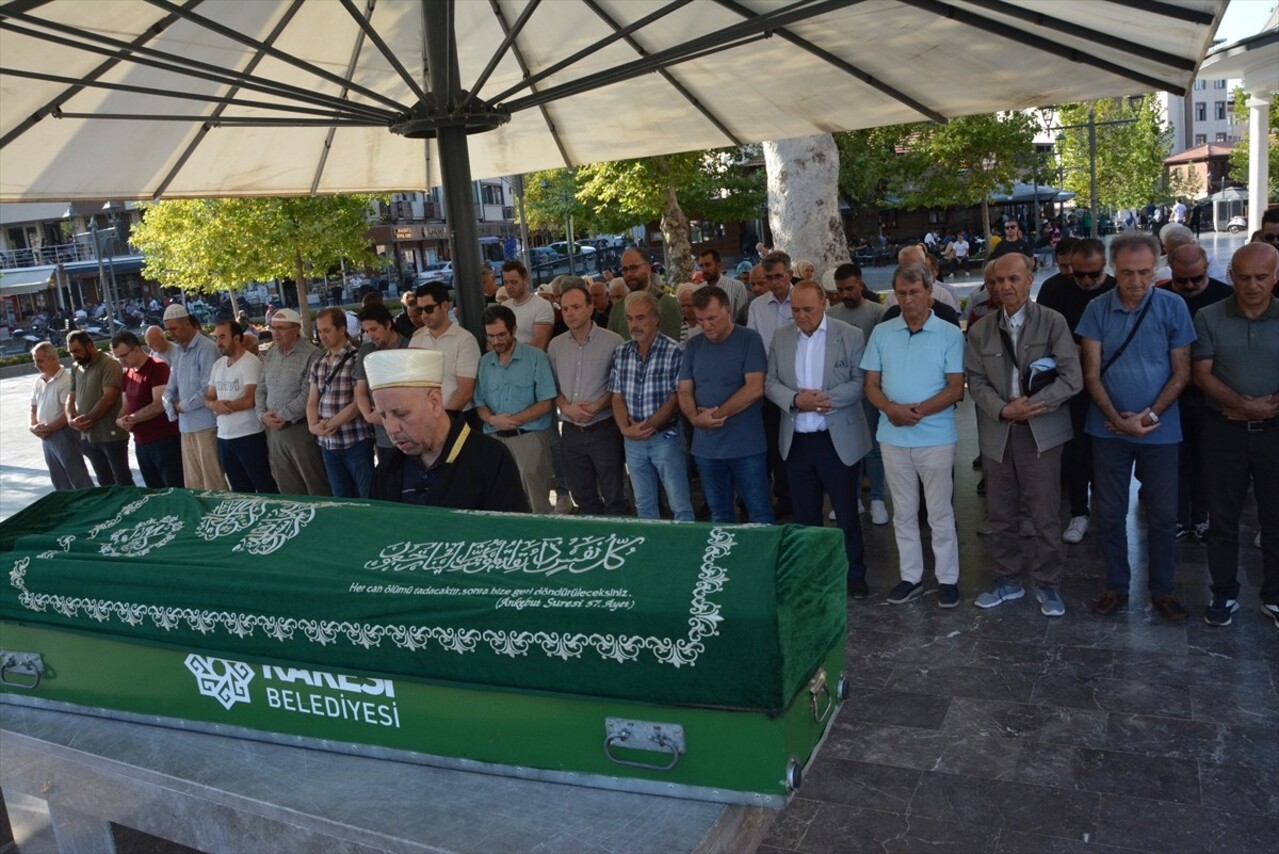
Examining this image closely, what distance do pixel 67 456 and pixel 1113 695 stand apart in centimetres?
1036

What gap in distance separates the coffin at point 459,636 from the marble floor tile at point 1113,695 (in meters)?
2.51

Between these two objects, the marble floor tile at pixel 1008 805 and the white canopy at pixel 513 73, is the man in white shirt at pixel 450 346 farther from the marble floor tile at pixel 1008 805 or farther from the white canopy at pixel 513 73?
the marble floor tile at pixel 1008 805

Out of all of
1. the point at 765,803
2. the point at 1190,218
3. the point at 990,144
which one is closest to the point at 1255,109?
the point at 990,144

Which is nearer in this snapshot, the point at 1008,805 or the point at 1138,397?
the point at 1008,805

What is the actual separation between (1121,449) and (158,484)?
8736 millimetres

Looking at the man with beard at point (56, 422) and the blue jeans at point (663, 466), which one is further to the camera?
the man with beard at point (56, 422)

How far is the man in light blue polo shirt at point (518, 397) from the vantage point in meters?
7.46

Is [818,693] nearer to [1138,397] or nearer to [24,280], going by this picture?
[1138,397]

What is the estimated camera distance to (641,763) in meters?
2.59

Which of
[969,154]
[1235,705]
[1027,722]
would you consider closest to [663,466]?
[1027,722]

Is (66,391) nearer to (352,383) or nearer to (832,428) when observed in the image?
(352,383)

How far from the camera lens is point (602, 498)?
8.53 meters

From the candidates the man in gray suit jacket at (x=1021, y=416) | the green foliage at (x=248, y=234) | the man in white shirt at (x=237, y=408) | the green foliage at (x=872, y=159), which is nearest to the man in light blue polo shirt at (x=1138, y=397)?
the man in gray suit jacket at (x=1021, y=416)

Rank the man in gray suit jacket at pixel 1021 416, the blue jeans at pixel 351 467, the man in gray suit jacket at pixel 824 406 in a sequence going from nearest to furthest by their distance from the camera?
the man in gray suit jacket at pixel 1021 416
the man in gray suit jacket at pixel 824 406
the blue jeans at pixel 351 467
